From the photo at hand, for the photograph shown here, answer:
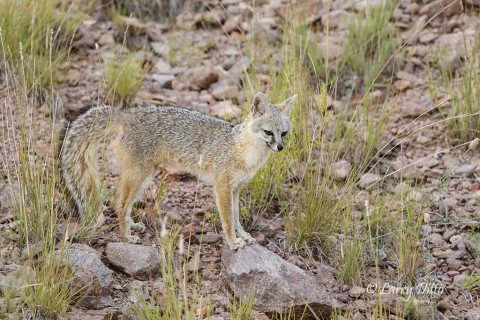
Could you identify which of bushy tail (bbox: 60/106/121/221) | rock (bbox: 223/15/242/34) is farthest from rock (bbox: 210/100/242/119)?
rock (bbox: 223/15/242/34)

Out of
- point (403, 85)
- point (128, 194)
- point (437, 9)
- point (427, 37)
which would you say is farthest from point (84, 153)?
point (437, 9)

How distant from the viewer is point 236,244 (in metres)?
5.12

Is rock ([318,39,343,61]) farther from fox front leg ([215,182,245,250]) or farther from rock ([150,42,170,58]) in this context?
fox front leg ([215,182,245,250])

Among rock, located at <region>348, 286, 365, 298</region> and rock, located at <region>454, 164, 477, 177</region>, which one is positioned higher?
rock, located at <region>348, 286, 365, 298</region>

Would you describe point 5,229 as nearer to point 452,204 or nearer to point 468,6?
point 452,204

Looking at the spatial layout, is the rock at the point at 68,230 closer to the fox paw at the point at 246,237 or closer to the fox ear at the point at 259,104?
the fox paw at the point at 246,237

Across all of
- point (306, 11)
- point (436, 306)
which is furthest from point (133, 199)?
point (306, 11)

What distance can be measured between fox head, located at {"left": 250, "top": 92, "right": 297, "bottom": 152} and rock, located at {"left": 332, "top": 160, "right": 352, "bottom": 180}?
1.03 metres

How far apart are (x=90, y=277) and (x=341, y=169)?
2636mm

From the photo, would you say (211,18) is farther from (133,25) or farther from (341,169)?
(341,169)

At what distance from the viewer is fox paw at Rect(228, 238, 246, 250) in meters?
5.10

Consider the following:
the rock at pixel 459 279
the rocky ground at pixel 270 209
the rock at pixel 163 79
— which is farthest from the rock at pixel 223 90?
the rock at pixel 459 279

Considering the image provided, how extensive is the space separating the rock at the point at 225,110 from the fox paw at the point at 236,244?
6.08 feet

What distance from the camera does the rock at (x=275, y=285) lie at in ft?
15.2
